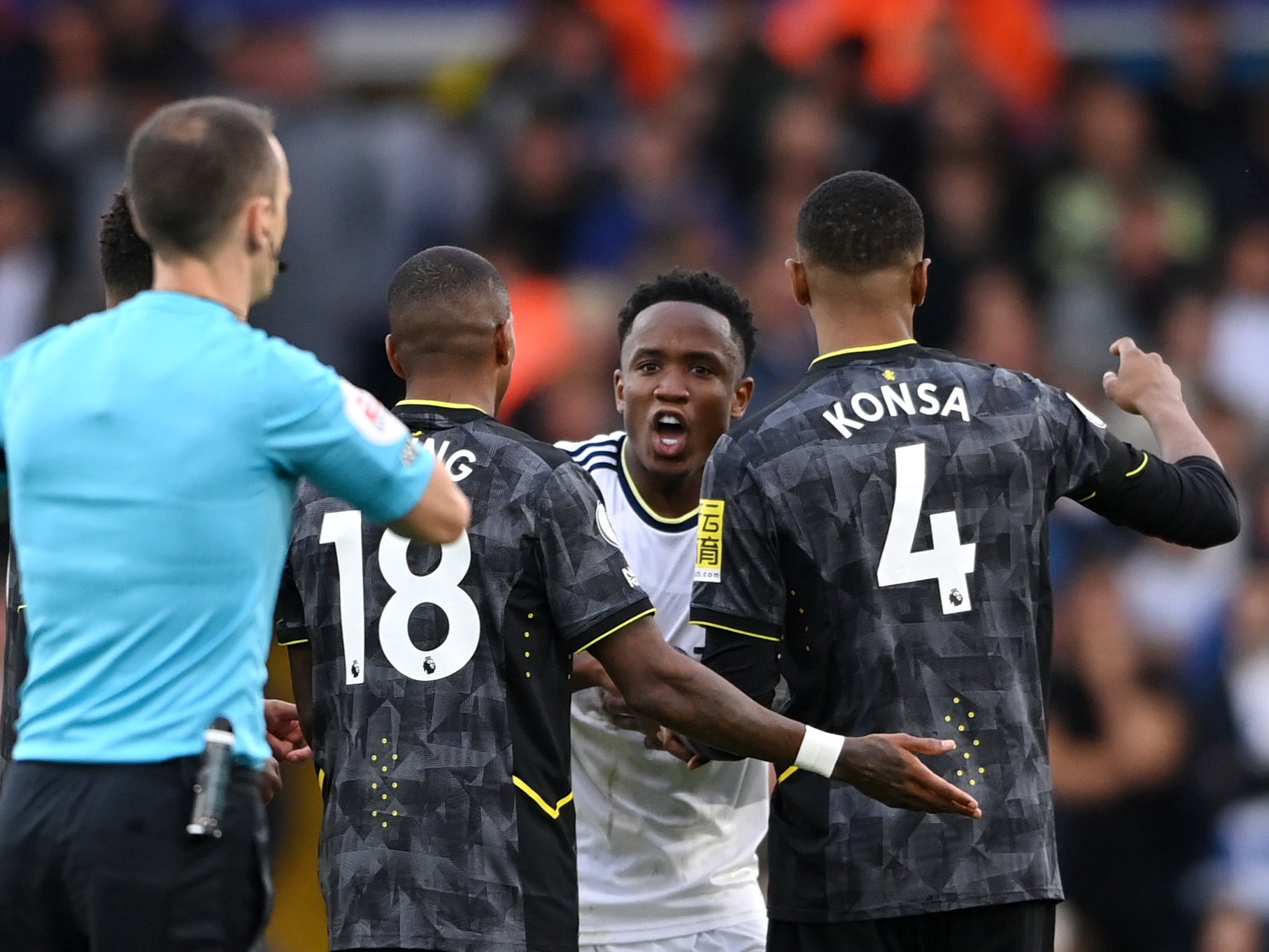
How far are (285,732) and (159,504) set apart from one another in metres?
1.67

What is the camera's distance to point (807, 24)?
11.6 meters

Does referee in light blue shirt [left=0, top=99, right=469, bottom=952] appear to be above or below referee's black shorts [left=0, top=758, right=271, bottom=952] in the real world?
above

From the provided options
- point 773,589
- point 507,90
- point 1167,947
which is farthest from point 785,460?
point 507,90

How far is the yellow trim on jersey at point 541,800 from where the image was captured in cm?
454

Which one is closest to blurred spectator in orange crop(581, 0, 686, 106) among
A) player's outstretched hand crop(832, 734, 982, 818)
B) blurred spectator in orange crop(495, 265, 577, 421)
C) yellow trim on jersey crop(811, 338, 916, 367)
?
blurred spectator in orange crop(495, 265, 577, 421)

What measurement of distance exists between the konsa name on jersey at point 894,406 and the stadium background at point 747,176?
15.2ft

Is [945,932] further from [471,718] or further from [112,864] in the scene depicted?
[112,864]

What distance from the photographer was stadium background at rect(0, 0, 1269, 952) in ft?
33.7

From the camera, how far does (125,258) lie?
16.1 ft

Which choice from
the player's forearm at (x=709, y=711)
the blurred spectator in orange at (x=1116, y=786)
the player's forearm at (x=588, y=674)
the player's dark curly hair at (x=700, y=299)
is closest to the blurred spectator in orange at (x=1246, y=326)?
the blurred spectator in orange at (x=1116, y=786)

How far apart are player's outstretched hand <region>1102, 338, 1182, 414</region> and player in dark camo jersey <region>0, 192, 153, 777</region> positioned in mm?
2513

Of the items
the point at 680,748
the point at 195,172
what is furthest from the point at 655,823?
the point at 195,172

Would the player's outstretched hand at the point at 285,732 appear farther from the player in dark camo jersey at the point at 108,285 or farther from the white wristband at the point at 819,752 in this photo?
the white wristband at the point at 819,752

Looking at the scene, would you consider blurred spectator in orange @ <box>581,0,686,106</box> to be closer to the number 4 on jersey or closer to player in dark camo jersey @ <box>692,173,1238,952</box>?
player in dark camo jersey @ <box>692,173,1238,952</box>
